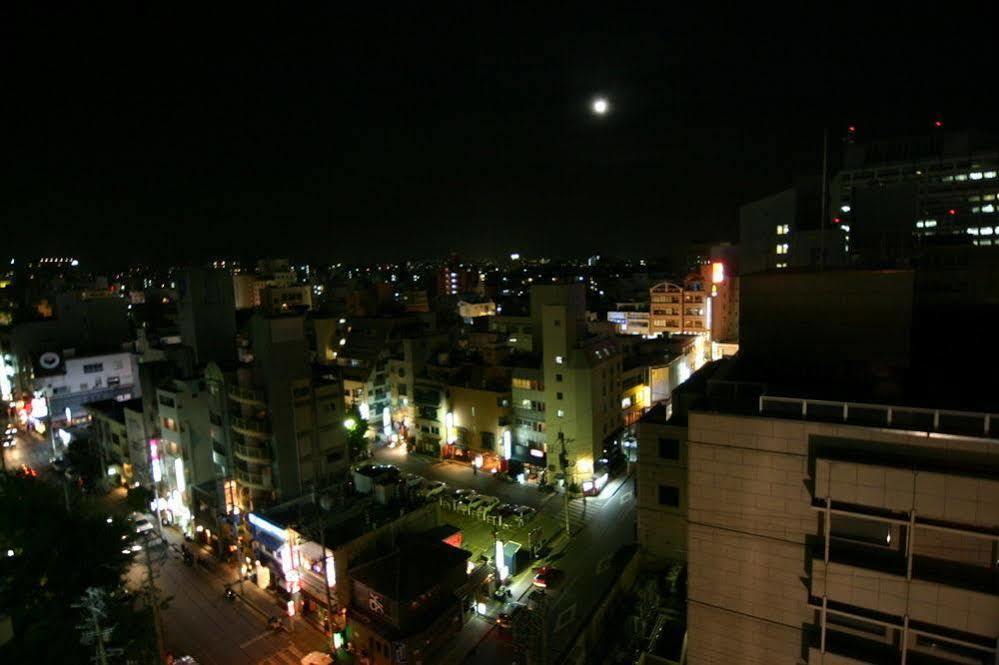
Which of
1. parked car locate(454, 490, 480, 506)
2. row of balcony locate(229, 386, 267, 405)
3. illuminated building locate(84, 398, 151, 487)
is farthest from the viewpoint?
illuminated building locate(84, 398, 151, 487)

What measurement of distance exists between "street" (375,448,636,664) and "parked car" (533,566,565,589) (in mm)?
266

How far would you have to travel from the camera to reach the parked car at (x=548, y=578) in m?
21.8

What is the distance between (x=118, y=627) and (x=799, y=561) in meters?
17.6

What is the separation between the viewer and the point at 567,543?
1021 inches

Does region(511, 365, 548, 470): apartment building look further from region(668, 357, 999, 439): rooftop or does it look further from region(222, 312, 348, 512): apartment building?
region(668, 357, 999, 439): rooftop

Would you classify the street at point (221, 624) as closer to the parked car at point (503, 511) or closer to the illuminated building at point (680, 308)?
the parked car at point (503, 511)

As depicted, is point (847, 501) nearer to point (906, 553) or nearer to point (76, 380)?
point (906, 553)

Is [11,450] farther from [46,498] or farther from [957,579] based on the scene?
[957,579]

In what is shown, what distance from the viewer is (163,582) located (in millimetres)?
24562

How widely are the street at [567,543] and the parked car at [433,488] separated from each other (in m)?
1.11

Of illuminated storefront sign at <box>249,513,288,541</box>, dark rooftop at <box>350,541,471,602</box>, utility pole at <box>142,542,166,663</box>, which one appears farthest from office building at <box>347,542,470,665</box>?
utility pole at <box>142,542,166,663</box>

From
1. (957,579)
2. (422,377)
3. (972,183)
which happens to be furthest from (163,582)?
(972,183)

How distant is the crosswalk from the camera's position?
19.3m

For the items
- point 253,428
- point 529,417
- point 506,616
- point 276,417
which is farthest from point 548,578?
point 253,428
